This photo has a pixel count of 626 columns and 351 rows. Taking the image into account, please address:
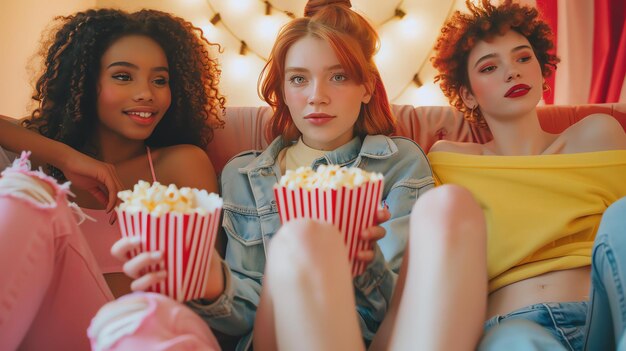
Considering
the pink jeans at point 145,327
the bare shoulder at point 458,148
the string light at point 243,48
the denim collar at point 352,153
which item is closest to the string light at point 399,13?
the string light at point 243,48

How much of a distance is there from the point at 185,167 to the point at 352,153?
50 centimetres

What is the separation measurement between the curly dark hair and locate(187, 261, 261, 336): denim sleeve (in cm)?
73

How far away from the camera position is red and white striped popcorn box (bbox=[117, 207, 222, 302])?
0.98 metres

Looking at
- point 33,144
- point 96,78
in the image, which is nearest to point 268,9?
point 96,78

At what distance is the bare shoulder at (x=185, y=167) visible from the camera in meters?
1.72

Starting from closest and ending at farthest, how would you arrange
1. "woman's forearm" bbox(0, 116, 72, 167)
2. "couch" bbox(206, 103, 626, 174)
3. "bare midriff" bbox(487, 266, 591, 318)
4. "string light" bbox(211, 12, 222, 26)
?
"bare midriff" bbox(487, 266, 591, 318) → "woman's forearm" bbox(0, 116, 72, 167) → "couch" bbox(206, 103, 626, 174) → "string light" bbox(211, 12, 222, 26)

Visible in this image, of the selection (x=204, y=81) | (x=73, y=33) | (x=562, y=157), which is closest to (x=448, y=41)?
(x=562, y=157)

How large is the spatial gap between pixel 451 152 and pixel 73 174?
1091mm

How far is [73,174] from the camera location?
59.7 inches

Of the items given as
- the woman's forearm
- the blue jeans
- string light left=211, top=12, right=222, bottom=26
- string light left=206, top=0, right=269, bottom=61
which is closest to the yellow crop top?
the blue jeans

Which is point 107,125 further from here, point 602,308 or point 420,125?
point 602,308

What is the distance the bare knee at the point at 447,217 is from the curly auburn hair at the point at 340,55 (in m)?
0.64

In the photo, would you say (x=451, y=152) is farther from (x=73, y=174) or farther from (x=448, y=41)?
(x=73, y=174)

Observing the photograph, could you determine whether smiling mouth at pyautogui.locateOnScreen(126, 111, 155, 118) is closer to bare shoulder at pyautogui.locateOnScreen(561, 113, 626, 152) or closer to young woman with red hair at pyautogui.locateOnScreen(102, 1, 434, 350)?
young woman with red hair at pyautogui.locateOnScreen(102, 1, 434, 350)
